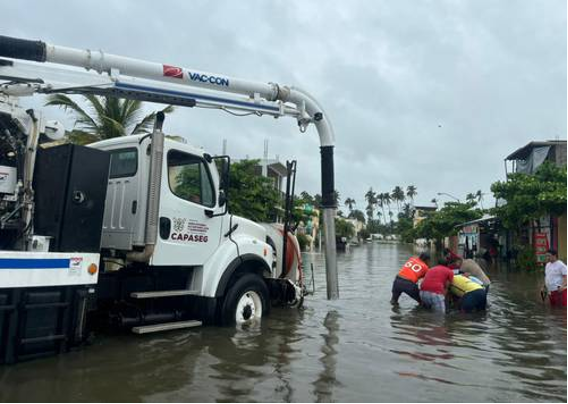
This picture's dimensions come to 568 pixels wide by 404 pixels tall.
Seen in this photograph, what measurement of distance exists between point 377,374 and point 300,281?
4.27 meters

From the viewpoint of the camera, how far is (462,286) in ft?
32.8

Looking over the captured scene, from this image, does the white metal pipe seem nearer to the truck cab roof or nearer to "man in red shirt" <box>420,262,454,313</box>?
the truck cab roof

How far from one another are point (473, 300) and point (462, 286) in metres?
0.36

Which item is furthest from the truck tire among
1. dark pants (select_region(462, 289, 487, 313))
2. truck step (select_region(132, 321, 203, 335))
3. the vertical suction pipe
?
dark pants (select_region(462, 289, 487, 313))

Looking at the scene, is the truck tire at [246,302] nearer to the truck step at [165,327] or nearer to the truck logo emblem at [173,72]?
the truck step at [165,327]

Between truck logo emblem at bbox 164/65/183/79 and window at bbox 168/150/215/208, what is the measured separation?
1.57 meters

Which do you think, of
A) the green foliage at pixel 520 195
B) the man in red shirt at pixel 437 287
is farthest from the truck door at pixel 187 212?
the green foliage at pixel 520 195

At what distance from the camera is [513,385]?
4.92 meters

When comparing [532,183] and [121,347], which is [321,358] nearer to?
[121,347]

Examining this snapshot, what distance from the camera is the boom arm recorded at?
628cm

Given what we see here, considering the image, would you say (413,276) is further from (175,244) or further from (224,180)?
(175,244)

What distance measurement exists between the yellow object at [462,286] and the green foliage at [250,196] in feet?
36.1

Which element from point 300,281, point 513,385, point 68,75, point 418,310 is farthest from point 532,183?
point 68,75

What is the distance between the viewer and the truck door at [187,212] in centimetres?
662
